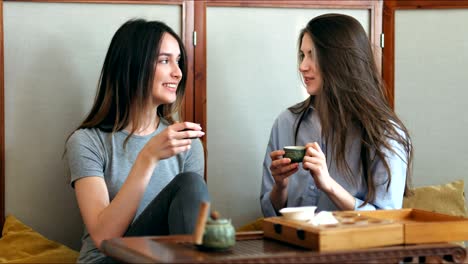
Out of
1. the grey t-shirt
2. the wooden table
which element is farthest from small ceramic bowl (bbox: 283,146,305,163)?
the grey t-shirt

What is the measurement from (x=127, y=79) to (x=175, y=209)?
68 cm

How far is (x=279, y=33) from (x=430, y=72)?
620 mm

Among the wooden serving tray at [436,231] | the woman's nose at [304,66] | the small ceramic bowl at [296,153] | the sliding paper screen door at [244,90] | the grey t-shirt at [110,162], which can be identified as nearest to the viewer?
the wooden serving tray at [436,231]

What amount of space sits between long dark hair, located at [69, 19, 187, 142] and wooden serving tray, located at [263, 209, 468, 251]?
0.80 metres

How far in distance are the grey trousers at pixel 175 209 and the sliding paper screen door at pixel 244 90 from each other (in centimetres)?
75

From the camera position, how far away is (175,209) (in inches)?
88.9

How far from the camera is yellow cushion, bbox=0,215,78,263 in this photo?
278 cm

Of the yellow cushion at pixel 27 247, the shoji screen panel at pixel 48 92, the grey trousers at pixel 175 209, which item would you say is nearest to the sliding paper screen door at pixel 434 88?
the shoji screen panel at pixel 48 92

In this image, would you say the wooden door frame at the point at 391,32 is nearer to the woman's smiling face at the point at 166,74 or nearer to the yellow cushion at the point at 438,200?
the yellow cushion at the point at 438,200

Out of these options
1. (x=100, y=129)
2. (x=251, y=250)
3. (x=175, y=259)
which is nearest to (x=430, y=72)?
(x=100, y=129)

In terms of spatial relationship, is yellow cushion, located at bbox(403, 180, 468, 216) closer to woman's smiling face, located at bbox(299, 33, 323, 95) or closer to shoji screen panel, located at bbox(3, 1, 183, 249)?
woman's smiling face, located at bbox(299, 33, 323, 95)

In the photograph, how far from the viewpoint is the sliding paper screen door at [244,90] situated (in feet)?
10.3

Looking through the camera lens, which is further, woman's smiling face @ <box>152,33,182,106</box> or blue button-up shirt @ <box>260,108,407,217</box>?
woman's smiling face @ <box>152,33,182,106</box>

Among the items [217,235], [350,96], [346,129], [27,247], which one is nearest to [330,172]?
[346,129]
